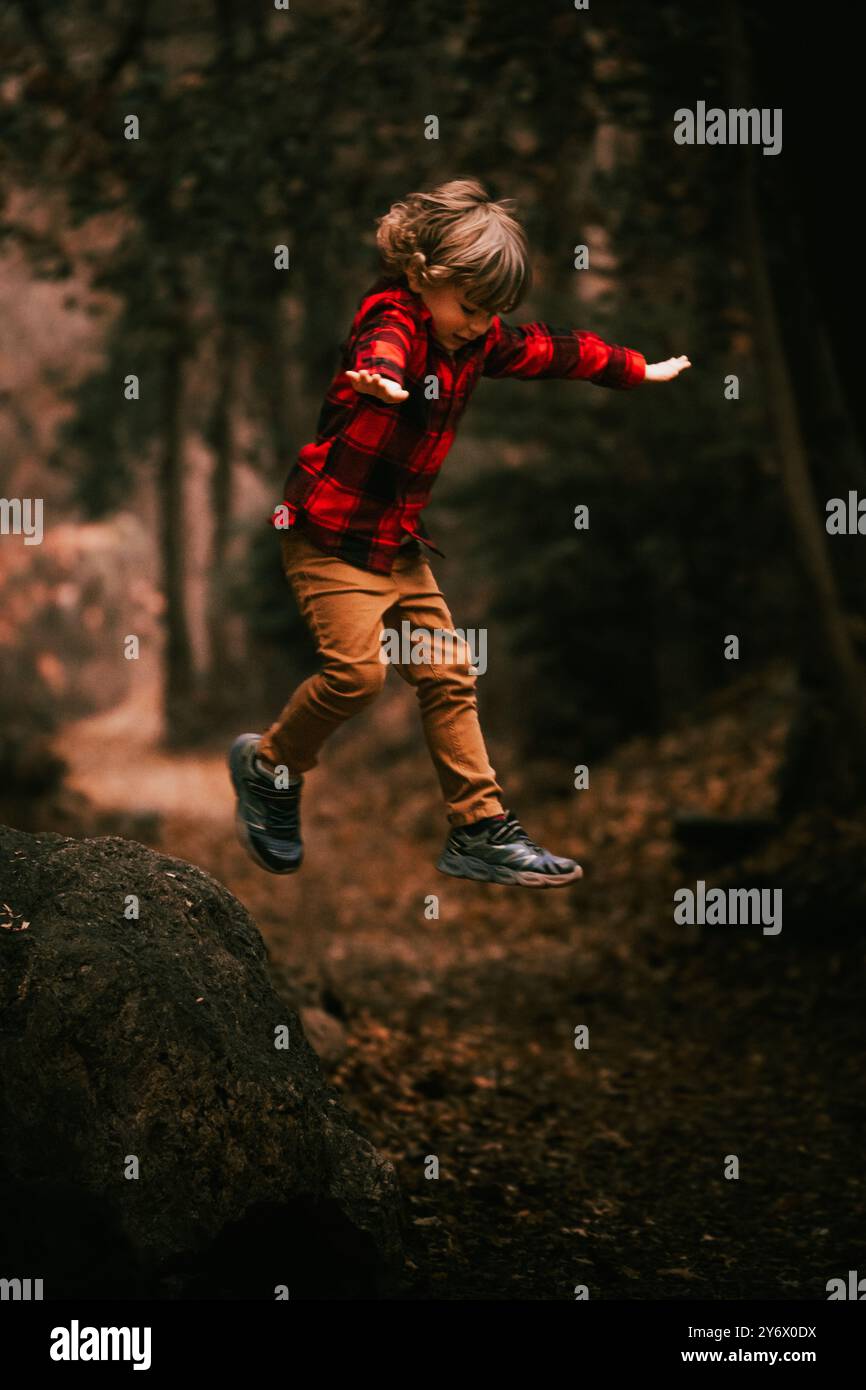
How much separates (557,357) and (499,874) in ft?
5.04

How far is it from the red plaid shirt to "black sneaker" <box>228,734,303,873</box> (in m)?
0.78

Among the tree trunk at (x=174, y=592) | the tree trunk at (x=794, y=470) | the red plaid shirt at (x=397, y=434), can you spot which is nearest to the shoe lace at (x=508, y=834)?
the red plaid shirt at (x=397, y=434)

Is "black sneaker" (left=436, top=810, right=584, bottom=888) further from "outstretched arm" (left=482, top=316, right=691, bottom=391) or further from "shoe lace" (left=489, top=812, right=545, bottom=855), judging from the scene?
"outstretched arm" (left=482, top=316, right=691, bottom=391)

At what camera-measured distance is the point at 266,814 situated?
4.62 metres

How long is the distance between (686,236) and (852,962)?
4.22 meters

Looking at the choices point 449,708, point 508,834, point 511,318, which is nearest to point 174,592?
point 511,318

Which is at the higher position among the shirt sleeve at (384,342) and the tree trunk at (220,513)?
the tree trunk at (220,513)

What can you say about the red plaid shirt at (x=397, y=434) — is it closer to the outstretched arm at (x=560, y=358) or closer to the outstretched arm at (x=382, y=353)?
the outstretched arm at (x=560, y=358)

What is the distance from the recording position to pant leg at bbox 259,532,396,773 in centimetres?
425

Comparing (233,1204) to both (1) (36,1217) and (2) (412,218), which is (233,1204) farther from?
(2) (412,218)

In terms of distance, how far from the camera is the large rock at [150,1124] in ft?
13.0

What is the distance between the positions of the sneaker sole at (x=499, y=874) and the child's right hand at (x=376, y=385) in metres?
1.40

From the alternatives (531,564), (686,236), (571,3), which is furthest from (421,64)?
(531,564)

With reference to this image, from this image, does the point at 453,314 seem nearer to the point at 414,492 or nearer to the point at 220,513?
the point at 414,492
